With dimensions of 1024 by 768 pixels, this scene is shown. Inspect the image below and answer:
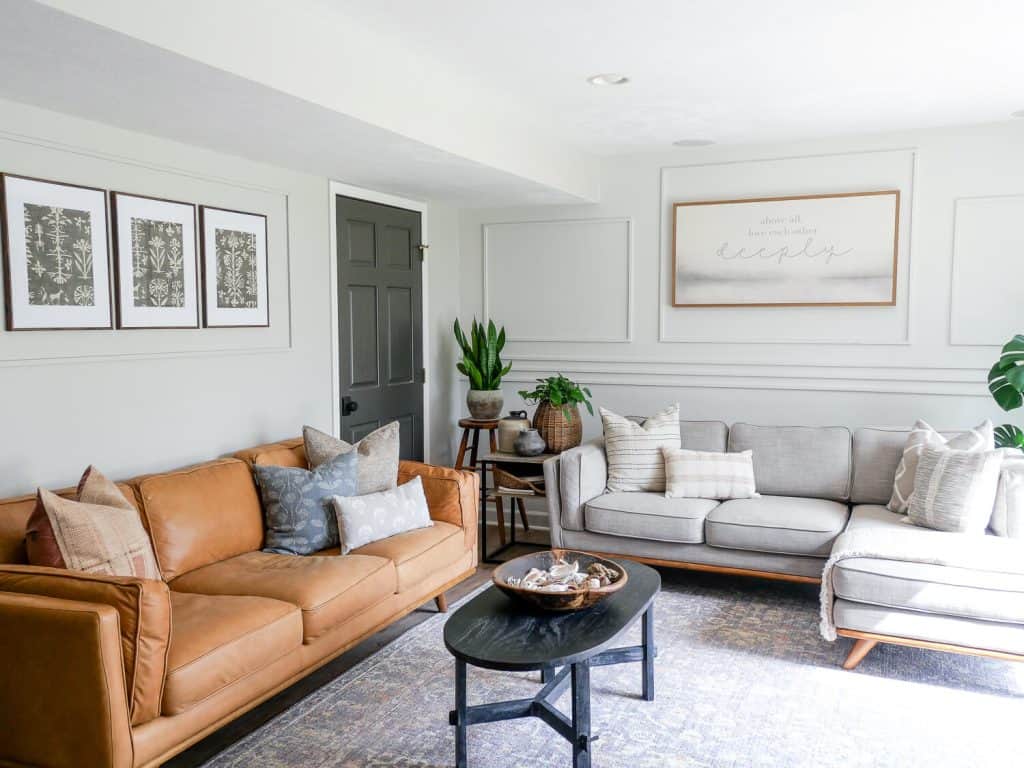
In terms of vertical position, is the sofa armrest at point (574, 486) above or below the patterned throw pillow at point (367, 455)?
below

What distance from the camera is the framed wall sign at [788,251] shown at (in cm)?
457

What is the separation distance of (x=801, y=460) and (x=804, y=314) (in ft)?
3.11

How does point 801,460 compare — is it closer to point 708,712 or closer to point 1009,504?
point 1009,504

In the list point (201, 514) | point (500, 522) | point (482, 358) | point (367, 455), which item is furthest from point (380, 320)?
point (201, 514)

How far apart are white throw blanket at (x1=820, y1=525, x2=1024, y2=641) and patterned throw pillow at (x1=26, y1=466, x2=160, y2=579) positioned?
2485 millimetres

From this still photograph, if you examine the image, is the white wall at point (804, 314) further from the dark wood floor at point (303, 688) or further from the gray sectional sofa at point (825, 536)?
the dark wood floor at point (303, 688)

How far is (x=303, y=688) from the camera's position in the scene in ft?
10.0

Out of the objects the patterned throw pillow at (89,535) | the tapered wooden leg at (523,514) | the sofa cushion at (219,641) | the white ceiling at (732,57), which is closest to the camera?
the sofa cushion at (219,641)

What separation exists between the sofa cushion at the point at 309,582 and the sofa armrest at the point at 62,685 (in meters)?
0.74

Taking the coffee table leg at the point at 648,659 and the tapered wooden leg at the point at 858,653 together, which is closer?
the coffee table leg at the point at 648,659

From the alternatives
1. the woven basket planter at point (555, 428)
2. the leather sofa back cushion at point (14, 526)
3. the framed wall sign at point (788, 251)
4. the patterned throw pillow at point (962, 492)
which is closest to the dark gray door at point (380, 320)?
the woven basket planter at point (555, 428)

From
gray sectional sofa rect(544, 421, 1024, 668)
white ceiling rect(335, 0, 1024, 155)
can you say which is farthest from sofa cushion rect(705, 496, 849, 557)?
white ceiling rect(335, 0, 1024, 155)

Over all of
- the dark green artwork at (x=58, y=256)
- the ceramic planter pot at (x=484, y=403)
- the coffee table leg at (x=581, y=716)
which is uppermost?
the dark green artwork at (x=58, y=256)

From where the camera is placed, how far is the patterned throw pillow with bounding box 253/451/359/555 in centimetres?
338
